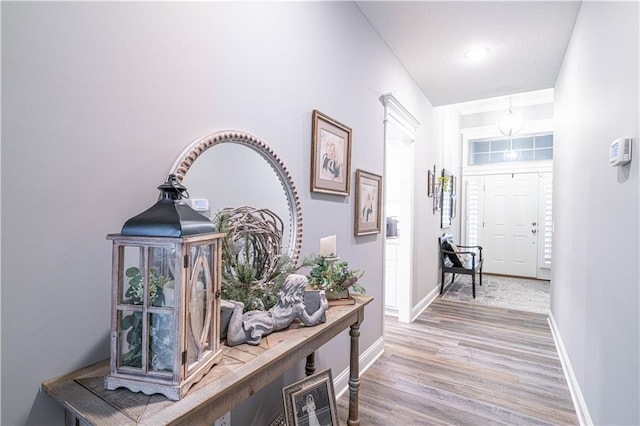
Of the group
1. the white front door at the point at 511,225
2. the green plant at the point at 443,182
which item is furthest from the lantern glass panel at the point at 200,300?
the white front door at the point at 511,225

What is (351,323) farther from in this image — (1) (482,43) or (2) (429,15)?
(1) (482,43)

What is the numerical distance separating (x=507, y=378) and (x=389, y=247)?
171 centimetres

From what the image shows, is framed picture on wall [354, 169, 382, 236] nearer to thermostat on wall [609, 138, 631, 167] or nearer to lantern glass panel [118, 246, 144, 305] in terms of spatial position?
thermostat on wall [609, 138, 631, 167]

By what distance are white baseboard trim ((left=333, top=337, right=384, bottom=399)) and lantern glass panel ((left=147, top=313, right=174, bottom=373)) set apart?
1562 mm

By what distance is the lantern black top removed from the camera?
78 centimetres

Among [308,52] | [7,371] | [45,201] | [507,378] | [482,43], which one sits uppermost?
[482,43]

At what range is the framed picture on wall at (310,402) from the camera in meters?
1.35

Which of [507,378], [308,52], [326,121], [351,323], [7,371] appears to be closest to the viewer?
[7,371]

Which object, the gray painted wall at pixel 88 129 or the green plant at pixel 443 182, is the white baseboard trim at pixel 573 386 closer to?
the gray painted wall at pixel 88 129

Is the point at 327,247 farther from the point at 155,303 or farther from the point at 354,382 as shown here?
Answer: the point at 155,303

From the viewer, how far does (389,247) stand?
3.83 meters

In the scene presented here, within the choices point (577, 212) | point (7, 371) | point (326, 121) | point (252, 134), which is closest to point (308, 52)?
point (326, 121)

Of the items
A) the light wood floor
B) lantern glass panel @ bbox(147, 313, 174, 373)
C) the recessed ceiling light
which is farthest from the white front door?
lantern glass panel @ bbox(147, 313, 174, 373)

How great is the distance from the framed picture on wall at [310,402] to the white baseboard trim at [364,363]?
0.61 meters
